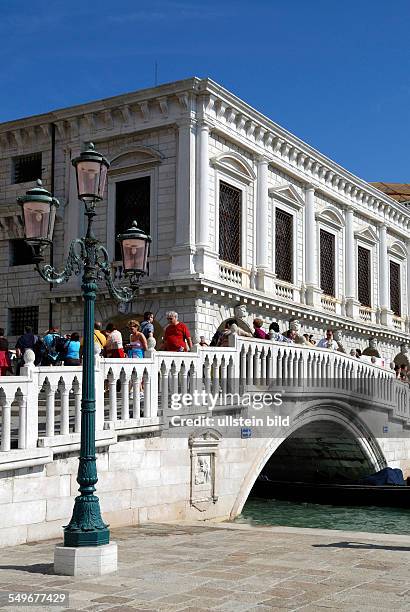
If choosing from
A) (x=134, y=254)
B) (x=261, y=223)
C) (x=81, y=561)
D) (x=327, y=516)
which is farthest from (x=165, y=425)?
(x=261, y=223)

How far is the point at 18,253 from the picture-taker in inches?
957

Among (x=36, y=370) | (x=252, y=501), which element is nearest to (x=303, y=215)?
(x=252, y=501)

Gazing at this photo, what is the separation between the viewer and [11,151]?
24422 mm

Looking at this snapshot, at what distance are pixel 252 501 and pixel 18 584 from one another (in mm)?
12627

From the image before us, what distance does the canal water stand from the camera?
1527cm

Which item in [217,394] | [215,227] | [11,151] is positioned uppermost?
[11,151]

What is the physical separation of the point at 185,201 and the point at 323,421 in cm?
690

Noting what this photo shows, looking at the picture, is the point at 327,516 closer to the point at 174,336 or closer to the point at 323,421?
the point at 323,421

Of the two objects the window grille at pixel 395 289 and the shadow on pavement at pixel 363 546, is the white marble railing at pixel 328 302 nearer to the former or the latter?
the window grille at pixel 395 289

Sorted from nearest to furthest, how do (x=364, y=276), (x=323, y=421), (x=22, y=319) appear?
(x=323, y=421) → (x=22, y=319) → (x=364, y=276)

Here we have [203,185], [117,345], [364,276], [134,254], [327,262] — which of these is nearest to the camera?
[134,254]

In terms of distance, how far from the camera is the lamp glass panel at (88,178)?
7.64m

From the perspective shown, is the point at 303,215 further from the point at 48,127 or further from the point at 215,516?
the point at 215,516

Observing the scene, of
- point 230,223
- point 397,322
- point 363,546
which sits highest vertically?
point 230,223
